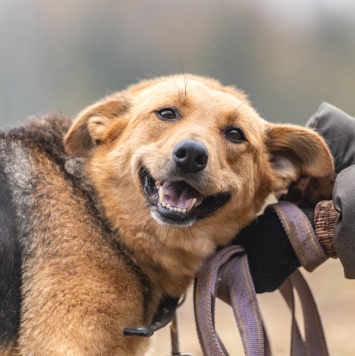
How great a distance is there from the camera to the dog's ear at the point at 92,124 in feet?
11.4

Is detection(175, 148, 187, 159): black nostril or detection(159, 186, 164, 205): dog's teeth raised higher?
detection(175, 148, 187, 159): black nostril

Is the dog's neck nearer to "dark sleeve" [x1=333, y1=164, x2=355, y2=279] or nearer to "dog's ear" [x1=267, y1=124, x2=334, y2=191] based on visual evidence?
"dog's ear" [x1=267, y1=124, x2=334, y2=191]

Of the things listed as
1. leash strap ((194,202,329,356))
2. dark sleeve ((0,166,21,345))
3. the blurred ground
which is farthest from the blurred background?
dark sleeve ((0,166,21,345))

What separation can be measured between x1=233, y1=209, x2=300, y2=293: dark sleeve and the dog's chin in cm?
28

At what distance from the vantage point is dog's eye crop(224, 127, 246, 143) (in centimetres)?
336

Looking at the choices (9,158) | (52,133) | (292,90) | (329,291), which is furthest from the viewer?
(329,291)

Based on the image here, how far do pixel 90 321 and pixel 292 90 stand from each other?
4034 mm

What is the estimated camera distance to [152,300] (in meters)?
3.40

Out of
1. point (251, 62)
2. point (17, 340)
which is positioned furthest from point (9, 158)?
point (251, 62)

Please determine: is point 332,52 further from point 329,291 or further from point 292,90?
point 329,291

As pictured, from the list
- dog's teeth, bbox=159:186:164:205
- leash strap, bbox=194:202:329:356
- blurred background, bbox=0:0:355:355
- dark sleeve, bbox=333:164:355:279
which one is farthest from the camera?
blurred background, bbox=0:0:355:355

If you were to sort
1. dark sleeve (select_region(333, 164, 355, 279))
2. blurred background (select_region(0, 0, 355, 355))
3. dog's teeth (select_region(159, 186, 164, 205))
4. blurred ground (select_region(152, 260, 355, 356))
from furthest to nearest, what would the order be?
1. blurred ground (select_region(152, 260, 355, 356))
2. blurred background (select_region(0, 0, 355, 355))
3. dog's teeth (select_region(159, 186, 164, 205))
4. dark sleeve (select_region(333, 164, 355, 279))

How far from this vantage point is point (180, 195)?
10.5 feet

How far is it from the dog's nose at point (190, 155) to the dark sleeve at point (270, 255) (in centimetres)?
52
